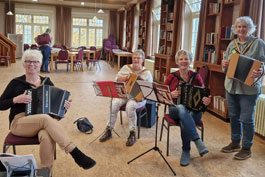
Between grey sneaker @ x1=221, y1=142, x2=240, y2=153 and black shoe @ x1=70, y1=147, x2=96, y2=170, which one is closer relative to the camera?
black shoe @ x1=70, y1=147, x2=96, y2=170

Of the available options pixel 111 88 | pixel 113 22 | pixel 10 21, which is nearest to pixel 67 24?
pixel 113 22

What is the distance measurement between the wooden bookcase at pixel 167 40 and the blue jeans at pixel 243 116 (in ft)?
13.2

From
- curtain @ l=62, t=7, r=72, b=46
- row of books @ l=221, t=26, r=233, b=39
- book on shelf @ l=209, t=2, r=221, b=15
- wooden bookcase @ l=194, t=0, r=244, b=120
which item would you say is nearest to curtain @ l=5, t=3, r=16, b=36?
curtain @ l=62, t=7, r=72, b=46

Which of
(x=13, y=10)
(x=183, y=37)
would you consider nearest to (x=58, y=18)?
(x=13, y=10)

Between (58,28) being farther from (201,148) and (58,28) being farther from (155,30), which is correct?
(201,148)

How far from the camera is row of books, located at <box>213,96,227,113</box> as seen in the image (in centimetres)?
425

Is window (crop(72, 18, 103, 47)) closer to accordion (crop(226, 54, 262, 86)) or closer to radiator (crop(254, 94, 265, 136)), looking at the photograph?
radiator (crop(254, 94, 265, 136))

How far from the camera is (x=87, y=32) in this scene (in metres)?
15.2

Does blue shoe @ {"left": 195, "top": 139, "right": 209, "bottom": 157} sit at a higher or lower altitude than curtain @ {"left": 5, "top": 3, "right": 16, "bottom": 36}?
lower

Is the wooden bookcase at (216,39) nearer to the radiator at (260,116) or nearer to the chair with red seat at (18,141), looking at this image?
the radiator at (260,116)

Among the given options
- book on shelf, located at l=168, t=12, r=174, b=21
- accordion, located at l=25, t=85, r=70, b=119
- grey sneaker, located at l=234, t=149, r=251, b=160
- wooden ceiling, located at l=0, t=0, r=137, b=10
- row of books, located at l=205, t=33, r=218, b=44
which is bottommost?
grey sneaker, located at l=234, t=149, r=251, b=160

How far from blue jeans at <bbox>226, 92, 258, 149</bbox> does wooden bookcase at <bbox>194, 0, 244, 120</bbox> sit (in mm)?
1205

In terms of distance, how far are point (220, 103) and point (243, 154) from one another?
1659 mm

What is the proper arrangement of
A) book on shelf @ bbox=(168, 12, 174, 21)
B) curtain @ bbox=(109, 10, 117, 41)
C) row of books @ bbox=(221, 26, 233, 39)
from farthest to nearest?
curtain @ bbox=(109, 10, 117, 41) → book on shelf @ bbox=(168, 12, 174, 21) → row of books @ bbox=(221, 26, 233, 39)
